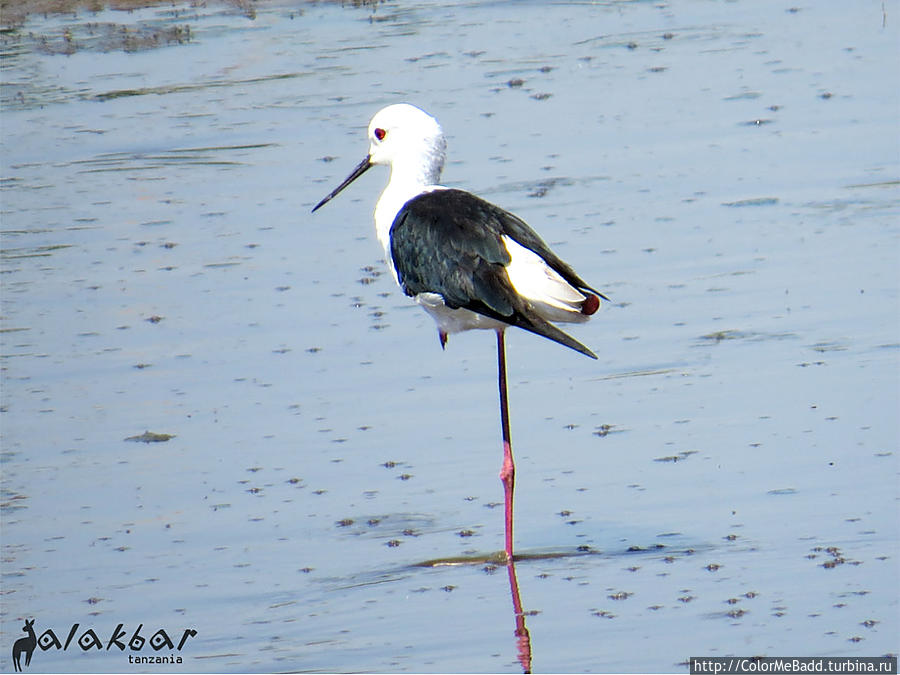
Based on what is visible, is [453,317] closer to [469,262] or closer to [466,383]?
[469,262]

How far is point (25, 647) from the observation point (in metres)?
5.15

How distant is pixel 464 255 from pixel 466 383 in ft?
4.64

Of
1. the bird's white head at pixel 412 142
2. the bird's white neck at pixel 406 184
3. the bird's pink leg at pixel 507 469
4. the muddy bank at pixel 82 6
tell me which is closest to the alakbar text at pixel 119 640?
the bird's pink leg at pixel 507 469

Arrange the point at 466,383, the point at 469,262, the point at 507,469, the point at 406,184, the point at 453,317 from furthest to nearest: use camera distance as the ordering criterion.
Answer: the point at 466,383 < the point at 406,184 < the point at 453,317 < the point at 507,469 < the point at 469,262

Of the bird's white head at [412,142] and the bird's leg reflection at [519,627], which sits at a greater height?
the bird's white head at [412,142]

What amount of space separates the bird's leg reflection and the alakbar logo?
3.16 ft

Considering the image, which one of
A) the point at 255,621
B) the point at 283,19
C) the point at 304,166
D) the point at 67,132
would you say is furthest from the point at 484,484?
the point at 283,19

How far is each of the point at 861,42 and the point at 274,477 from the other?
24.8 feet

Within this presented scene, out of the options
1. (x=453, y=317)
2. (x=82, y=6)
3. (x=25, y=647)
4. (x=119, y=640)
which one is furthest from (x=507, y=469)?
(x=82, y=6)

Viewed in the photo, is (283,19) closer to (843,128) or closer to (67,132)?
(67,132)

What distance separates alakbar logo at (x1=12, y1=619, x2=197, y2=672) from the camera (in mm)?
5105

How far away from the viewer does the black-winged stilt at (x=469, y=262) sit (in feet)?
18.4

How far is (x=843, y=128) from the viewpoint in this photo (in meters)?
10.2

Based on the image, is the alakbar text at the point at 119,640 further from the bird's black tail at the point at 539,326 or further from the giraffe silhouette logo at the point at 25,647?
the bird's black tail at the point at 539,326
